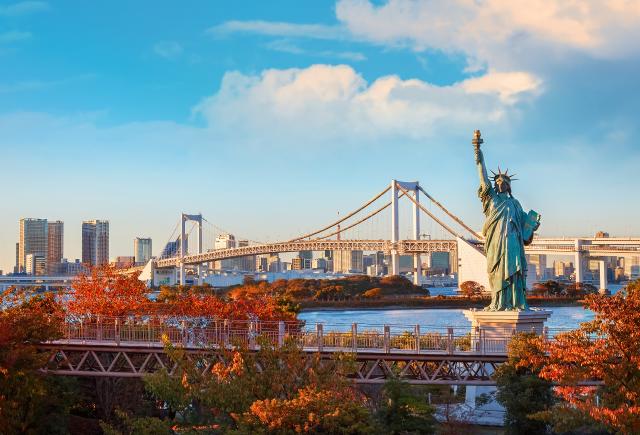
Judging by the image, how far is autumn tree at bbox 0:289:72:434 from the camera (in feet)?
64.6

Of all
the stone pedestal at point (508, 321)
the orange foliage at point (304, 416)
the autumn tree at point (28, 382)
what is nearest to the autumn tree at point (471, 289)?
the stone pedestal at point (508, 321)

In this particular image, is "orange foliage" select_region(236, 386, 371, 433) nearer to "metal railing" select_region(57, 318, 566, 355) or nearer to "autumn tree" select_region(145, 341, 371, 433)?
"autumn tree" select_region(145, 341, 371, 433)

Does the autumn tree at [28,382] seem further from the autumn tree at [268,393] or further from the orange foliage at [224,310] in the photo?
the orange foliage at [224,310]

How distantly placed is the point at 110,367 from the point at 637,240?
79990 millimetres

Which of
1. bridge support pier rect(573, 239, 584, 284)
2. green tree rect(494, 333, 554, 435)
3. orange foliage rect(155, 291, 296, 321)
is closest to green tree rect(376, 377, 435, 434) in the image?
green tree rect(494, 333, 554, 435)

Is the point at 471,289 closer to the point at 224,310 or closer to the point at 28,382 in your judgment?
the point at 224,310

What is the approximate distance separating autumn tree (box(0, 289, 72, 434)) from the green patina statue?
11491mm

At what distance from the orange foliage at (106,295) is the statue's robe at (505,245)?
1354 cm

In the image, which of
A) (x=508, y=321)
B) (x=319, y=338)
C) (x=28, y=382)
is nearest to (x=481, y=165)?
(x=508, y=321)

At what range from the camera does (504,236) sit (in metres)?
25.7

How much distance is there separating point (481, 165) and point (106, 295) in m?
15.3

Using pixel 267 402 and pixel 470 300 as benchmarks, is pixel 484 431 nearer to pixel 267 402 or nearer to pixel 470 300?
pixel 267 402

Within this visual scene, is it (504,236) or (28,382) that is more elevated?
(504,236)

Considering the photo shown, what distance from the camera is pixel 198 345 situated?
23.7m
